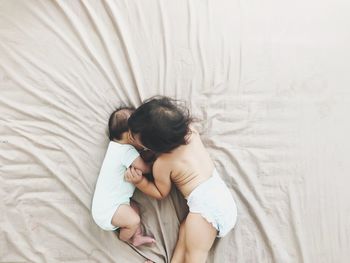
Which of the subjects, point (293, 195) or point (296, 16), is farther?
point (296, 16)

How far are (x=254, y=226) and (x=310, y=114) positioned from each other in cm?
39

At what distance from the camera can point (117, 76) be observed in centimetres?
140

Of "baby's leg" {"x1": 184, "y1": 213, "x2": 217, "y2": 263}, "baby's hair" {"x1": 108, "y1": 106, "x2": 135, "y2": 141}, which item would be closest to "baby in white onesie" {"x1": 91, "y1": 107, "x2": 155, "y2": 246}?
"baby's hair" {"x1": 108, "y1": 106, "x2": 135, "y2": 141}

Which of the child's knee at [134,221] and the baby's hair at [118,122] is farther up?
the baby's hair at [118,122]

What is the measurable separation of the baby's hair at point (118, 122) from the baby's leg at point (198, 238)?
1.09ft

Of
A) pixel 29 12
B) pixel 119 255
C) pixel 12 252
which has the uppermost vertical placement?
pixel 29 12

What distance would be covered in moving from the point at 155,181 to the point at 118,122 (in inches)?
8.3

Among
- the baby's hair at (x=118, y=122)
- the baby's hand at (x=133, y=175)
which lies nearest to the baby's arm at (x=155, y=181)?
the baby's hand at (x=133, y=175)

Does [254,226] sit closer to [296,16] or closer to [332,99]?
[332,99]

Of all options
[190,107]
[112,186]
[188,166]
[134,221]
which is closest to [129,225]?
[134,221]

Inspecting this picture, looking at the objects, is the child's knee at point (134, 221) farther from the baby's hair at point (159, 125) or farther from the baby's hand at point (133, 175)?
the baby's hair at point (159, 125)

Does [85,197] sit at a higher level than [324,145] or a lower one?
higher

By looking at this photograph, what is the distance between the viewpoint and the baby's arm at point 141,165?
129 centimetres

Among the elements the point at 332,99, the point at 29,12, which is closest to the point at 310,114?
the point at 332,99
